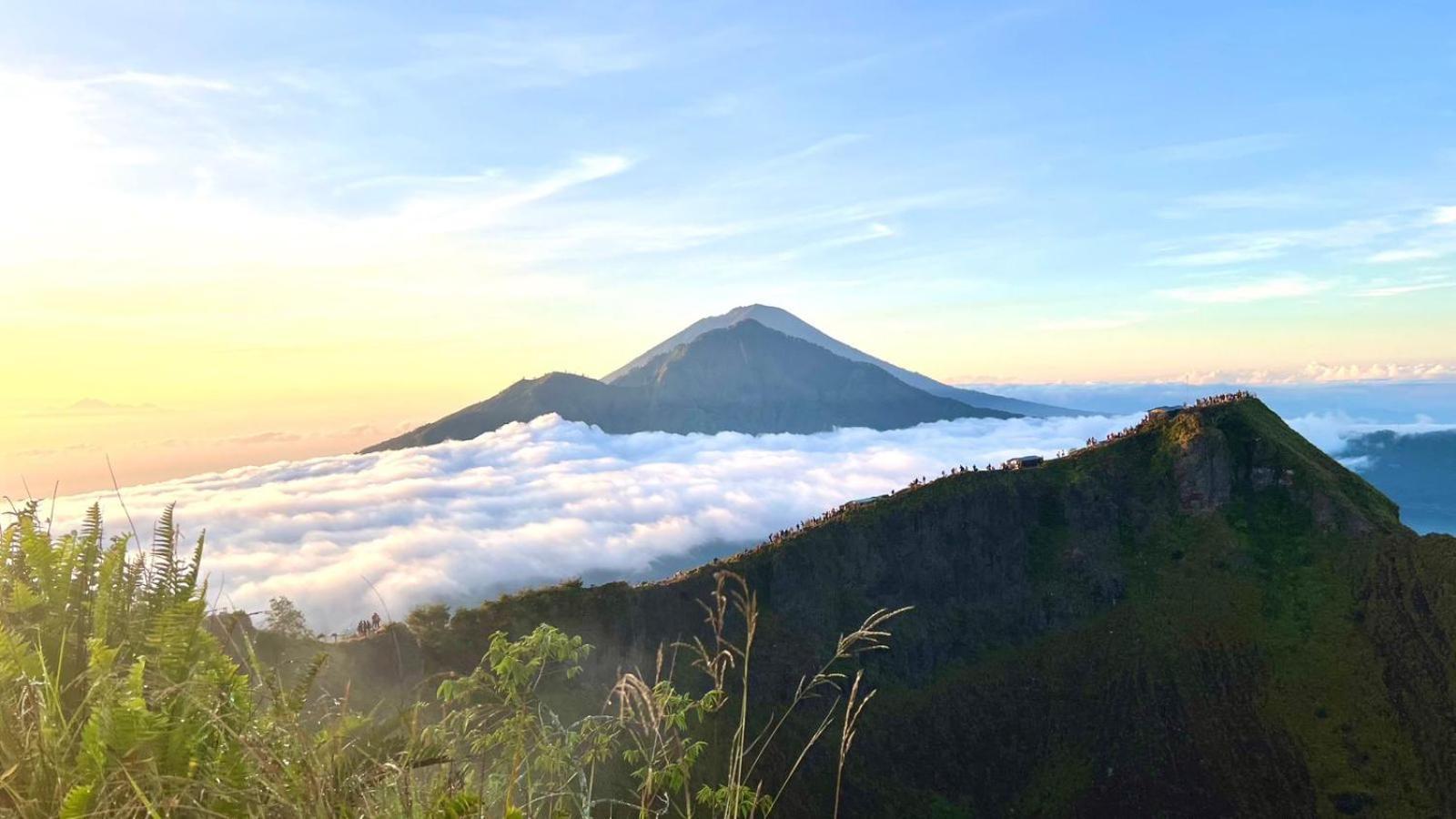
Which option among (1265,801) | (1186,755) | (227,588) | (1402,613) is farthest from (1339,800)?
(227,588)

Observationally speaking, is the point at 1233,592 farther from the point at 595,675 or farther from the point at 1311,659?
the point at 595,675

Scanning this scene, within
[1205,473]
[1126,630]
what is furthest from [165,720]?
[1205,473]

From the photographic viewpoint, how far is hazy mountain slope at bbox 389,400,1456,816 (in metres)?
74.6

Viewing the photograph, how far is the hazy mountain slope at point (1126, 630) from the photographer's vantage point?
74562 millimetres

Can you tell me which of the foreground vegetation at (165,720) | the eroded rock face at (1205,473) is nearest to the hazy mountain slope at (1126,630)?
the eroded rock face at (1205,473)

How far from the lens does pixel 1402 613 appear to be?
80750 millimetres

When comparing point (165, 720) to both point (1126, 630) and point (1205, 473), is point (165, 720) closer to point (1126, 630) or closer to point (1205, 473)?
point (1126, 630)

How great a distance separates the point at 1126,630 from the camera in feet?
295

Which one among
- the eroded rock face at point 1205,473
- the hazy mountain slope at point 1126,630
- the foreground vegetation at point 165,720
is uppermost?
the foreground vegetation at point 165,720

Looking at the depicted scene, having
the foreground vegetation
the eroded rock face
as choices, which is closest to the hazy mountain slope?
the eroded rock face

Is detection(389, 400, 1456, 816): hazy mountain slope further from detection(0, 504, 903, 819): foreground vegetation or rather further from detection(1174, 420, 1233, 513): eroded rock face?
detection(0, 504, 903, 819): foreground vegetation

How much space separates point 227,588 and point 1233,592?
10437cm

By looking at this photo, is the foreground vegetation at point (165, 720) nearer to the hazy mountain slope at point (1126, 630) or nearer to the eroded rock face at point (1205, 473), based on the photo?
the hazy mountain slope at point (1126, 630)

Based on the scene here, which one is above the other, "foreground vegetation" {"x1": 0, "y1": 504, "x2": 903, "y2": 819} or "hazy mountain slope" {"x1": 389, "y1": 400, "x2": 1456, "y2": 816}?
"foreground vegetation" {"x1": 0, "y1": 504, "x2": 903, "y2": 819}
